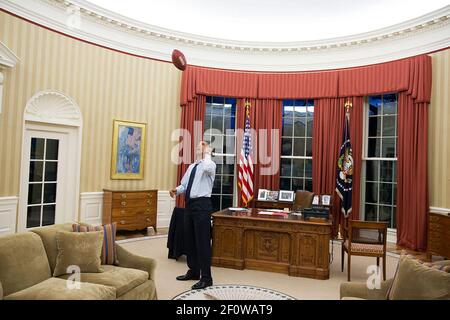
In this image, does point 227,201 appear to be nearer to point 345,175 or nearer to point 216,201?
point 216,201

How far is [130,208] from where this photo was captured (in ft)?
22.9

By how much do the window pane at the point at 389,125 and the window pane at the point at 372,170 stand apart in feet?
2.17

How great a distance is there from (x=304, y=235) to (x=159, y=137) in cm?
444

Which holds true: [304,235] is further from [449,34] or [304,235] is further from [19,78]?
[19,78]

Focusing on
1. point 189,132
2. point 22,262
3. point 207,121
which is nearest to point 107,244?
point 22,262

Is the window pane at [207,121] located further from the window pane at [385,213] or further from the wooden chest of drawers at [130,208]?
the window pane at [385,213]

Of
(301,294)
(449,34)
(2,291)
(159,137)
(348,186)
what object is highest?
(449,34)

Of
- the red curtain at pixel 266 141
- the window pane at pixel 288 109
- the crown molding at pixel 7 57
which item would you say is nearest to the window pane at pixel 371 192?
the red curtain at pixel 266 141

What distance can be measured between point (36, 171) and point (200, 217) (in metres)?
3.81

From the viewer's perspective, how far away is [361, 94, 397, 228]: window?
23.3 feet

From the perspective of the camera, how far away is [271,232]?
4.88 metres

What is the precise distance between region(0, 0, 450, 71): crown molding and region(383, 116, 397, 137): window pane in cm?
124

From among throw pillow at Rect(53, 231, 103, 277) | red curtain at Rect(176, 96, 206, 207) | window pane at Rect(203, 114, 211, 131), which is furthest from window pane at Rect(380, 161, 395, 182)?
throw pillow at Rect(53, 231, 103, 277)

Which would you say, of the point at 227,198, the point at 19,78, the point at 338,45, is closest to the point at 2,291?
the point at 19,78
